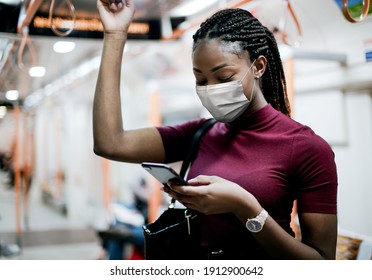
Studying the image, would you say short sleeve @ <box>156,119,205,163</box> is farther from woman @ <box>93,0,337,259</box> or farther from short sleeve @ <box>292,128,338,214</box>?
short sleeve @ <box>292,128,338,214</box>

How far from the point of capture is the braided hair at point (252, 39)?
48.4 inches

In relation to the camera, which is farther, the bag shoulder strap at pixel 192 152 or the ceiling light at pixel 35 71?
the ceiling light at pixel 35 71

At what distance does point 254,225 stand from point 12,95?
90.6 inches

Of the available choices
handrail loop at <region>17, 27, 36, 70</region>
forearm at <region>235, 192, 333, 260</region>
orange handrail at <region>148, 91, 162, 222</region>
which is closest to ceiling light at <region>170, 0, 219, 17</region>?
handrail loop at <region>17, 27, 36, 70</region>

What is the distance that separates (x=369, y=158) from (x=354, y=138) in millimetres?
113

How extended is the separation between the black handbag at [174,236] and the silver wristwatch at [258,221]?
231 mm

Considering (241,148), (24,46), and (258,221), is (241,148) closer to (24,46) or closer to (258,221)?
(258,221)

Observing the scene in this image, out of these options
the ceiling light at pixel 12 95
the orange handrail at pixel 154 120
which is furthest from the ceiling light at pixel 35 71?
the orange handrail at pixel 154 120

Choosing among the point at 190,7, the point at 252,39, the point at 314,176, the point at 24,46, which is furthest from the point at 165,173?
the point at 190,7

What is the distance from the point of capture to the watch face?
108 cm

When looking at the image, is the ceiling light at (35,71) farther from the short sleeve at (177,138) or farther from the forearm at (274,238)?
the forearm at (274,238)

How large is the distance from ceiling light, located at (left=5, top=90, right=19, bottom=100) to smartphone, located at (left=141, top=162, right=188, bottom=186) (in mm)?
1947

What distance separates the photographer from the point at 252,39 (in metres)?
1.26
